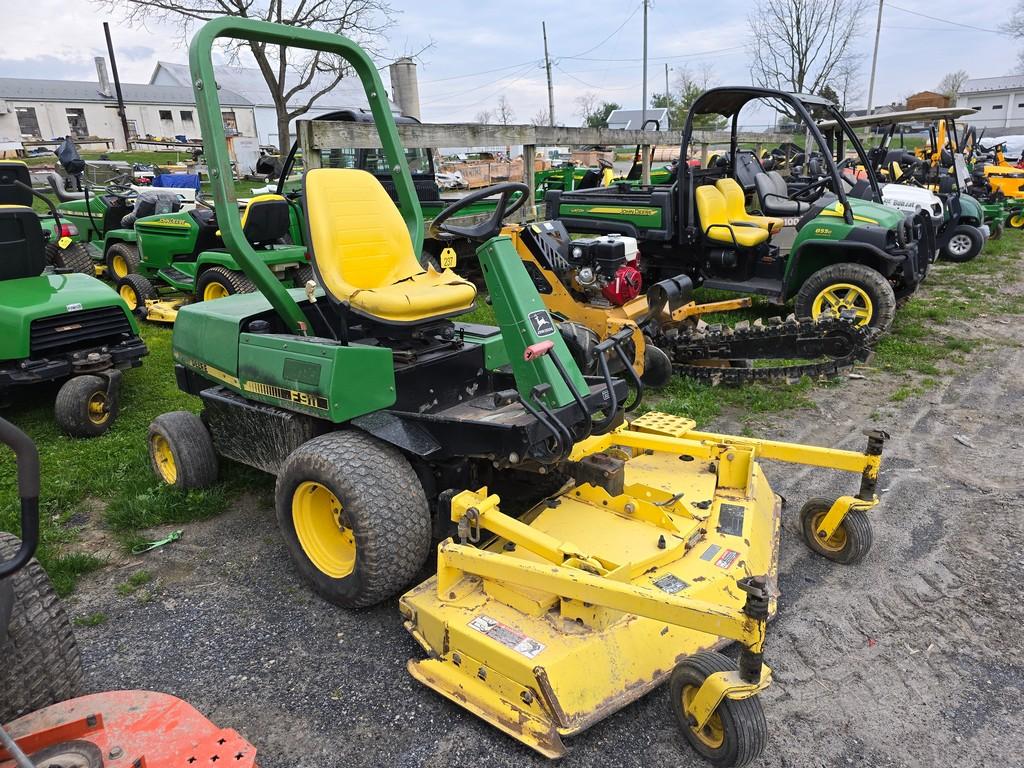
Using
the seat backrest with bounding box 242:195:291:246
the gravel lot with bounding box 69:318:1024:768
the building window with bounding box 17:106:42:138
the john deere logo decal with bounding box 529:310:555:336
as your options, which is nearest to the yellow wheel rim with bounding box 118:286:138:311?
the seat backrest with bounding box 242:195:291:246

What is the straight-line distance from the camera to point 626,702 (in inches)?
90.6

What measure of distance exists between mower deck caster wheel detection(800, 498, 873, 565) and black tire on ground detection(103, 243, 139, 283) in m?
8.44

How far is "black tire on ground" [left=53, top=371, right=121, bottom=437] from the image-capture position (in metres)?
4.78

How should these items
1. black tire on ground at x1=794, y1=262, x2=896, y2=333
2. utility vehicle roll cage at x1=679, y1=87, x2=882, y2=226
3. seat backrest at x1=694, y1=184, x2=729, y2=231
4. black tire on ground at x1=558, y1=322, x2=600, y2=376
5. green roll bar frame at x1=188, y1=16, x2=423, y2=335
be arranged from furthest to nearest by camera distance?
seat backrest at x1=694, y1=184, x2=729, y2=231
utility vehicle roll cage at x1=679, y1=87, x2=882, y2=226
black tire on ground at x1=794, y1=262, x2=896, y2=333
black tire on ground at x1=558, y1=322, x2=600, y2=376
green roll bar frame at x1=188, y1=16, x2=423, y2=335

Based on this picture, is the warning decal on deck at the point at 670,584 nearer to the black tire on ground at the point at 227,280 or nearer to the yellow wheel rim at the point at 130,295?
the black tire on ground at the point at 227,280

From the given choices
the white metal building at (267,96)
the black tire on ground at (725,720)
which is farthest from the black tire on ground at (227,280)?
the white metal building at (267,96)

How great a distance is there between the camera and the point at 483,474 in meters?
3.49

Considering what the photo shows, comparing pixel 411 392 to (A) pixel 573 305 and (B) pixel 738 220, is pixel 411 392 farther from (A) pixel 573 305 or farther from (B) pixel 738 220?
(B) pixel 738 220

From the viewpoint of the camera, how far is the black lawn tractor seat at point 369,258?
3213mm

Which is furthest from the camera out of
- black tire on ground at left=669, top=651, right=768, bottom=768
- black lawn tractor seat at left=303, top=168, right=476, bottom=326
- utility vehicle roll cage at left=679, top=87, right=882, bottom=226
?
utility vehicle roll cage at left=679, top=87, right=882, bottom=226

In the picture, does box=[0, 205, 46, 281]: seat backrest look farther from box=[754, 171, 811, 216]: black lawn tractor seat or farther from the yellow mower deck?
box=[754, 171, 811, 216]: black lawn tractor seat

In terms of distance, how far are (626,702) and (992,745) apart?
1.18 meters

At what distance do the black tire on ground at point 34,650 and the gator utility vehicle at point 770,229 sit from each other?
6.14 metres

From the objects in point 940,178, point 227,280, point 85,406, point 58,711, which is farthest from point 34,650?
point 940,178
